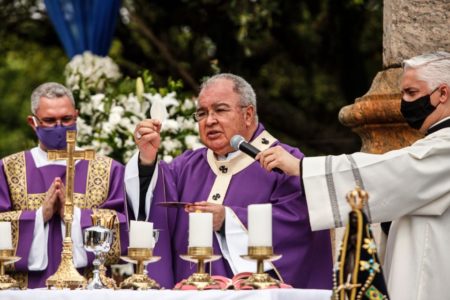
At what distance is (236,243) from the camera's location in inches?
305

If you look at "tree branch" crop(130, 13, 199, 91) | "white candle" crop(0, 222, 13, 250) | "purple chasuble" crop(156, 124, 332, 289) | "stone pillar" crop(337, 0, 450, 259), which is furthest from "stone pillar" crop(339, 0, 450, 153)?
"tree branch" crop(130, 13, 199, 91)

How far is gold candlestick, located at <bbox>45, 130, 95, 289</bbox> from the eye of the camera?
7.05 m

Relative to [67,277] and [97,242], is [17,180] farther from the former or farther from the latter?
[97,242]

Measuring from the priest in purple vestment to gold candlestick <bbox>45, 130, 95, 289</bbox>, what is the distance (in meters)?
0.43

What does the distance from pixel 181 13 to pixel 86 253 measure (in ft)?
22.1

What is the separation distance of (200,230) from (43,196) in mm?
2310

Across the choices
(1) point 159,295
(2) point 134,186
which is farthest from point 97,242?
(2) point 134,186

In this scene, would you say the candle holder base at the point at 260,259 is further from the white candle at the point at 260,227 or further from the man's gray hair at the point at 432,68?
the man's gray hair at the point at 432,68

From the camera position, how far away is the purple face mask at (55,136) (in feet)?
27.8

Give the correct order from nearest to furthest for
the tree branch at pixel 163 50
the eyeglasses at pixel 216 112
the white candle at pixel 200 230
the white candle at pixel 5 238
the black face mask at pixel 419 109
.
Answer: the white candle at pixel 200 230
the white candle at pixel 5 238
the black face mask at pixel 419 109
the eyeglasses at pixel 216 112
the tree branch at pixel 163 50

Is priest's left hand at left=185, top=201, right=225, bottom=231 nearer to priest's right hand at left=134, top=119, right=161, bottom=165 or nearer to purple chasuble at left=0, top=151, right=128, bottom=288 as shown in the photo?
priest's right hand at left=134, top=119, right=161, bottom=165

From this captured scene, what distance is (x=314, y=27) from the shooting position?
14711 millimetres

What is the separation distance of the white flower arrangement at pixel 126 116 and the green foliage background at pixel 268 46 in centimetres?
234

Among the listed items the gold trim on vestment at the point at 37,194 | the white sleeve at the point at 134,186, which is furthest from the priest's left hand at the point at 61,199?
the white sleeve at the point at 134,186
